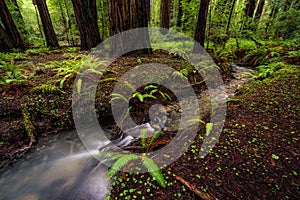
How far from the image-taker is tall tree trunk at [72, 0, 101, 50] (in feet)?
22.3

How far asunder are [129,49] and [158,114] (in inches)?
151

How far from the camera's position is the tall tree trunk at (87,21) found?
6789 millimetres

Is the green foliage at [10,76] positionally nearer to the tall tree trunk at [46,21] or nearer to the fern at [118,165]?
the fern at [118,165]

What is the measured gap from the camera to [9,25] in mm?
8148

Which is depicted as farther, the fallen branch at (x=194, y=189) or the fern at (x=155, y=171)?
the fern at (x=155, y=171)

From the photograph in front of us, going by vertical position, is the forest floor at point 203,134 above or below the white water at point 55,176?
above

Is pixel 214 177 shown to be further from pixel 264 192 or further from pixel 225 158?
pixel 264 192

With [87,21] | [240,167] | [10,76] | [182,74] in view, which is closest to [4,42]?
[87,21]

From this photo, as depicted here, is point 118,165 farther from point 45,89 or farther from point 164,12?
point 164,12

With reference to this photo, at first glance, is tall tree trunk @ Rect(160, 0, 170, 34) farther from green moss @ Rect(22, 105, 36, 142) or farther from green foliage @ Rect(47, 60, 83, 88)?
green moss @ Rect(22, 105, 36, 142)

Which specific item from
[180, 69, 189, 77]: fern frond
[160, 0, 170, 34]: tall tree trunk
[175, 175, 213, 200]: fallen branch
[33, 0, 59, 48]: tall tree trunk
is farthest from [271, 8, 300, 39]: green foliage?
[33, 0, 59, 48]: tall tree trunk

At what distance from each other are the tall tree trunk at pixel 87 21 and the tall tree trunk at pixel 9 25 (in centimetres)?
408

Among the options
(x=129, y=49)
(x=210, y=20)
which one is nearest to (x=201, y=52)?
(x=210, y=20)

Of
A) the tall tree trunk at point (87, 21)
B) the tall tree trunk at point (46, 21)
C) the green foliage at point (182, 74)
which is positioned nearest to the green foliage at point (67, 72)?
the tall tree trunk at point (87, 21)
